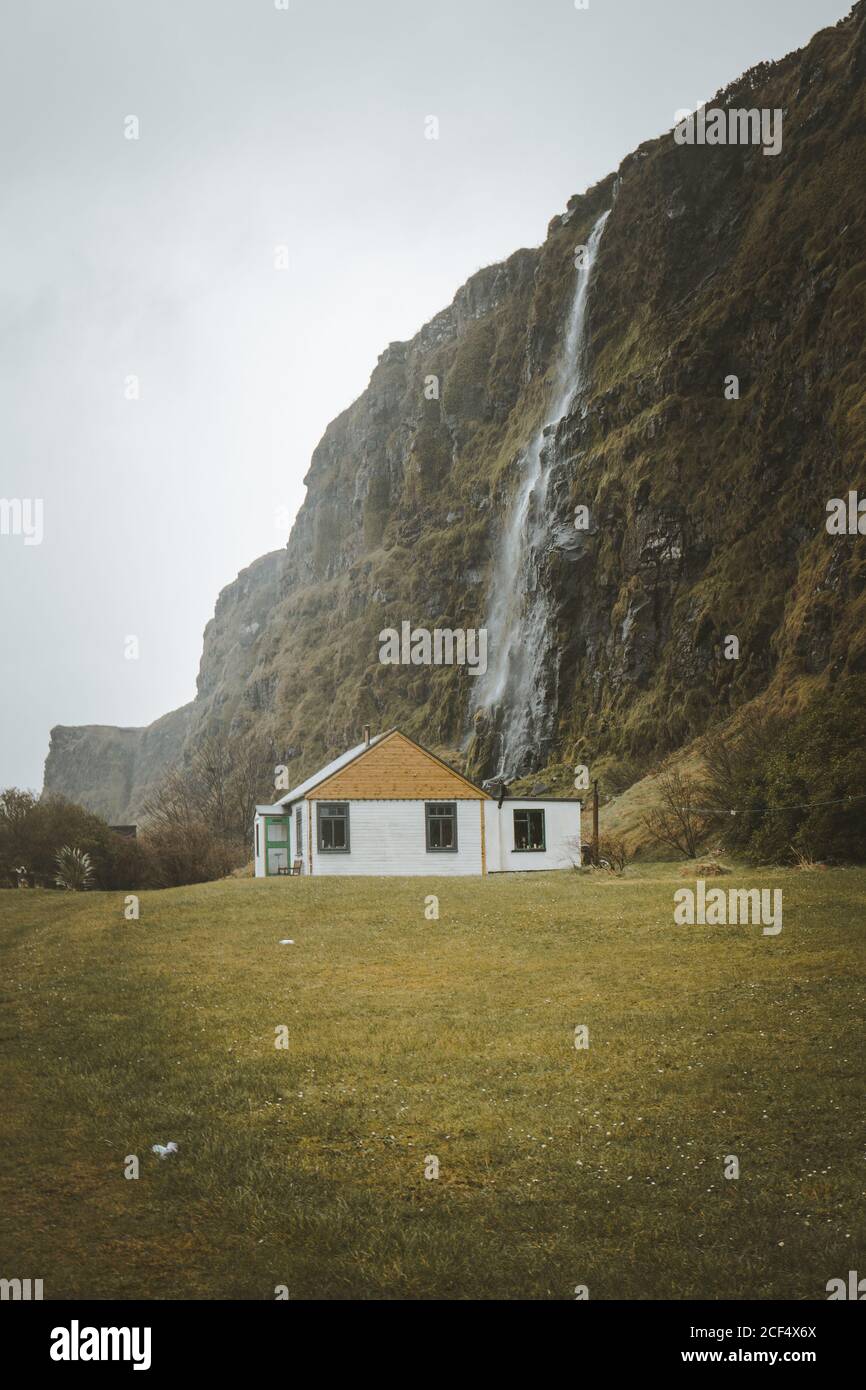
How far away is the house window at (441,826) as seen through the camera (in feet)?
150

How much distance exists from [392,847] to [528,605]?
51.9m

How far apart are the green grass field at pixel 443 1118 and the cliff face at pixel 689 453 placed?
39012 mm

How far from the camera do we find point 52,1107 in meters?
13.2

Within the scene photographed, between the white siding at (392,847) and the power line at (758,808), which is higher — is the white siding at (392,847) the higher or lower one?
the lower one

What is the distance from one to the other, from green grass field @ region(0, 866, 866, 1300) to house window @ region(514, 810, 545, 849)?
24.9m

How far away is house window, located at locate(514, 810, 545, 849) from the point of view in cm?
4909

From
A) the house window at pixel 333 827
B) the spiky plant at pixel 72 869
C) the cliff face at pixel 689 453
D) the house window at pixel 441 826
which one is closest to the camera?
the house window at pixel 333 827

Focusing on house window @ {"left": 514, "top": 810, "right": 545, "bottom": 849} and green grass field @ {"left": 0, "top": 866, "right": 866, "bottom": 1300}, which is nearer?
green grass field @ {"left": 0, "top": 866, "right": 866, "bottom": 1300}

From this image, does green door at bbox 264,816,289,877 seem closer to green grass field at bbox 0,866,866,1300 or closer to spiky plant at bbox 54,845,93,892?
spiky plant at bbox 54,845,93,892

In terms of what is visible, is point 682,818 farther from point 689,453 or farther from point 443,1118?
point 689,453

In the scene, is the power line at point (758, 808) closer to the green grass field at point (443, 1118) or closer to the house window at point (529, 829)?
the house window at point (529, 829)

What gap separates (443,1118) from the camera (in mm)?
12727

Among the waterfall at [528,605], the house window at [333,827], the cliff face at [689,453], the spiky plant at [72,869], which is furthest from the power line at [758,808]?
the waterfall at [528,605]

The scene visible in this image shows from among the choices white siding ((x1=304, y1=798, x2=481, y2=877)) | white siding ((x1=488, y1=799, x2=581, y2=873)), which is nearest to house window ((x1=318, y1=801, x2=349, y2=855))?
white siding ((x1=304, y1=798, x2=481, y2=877))
